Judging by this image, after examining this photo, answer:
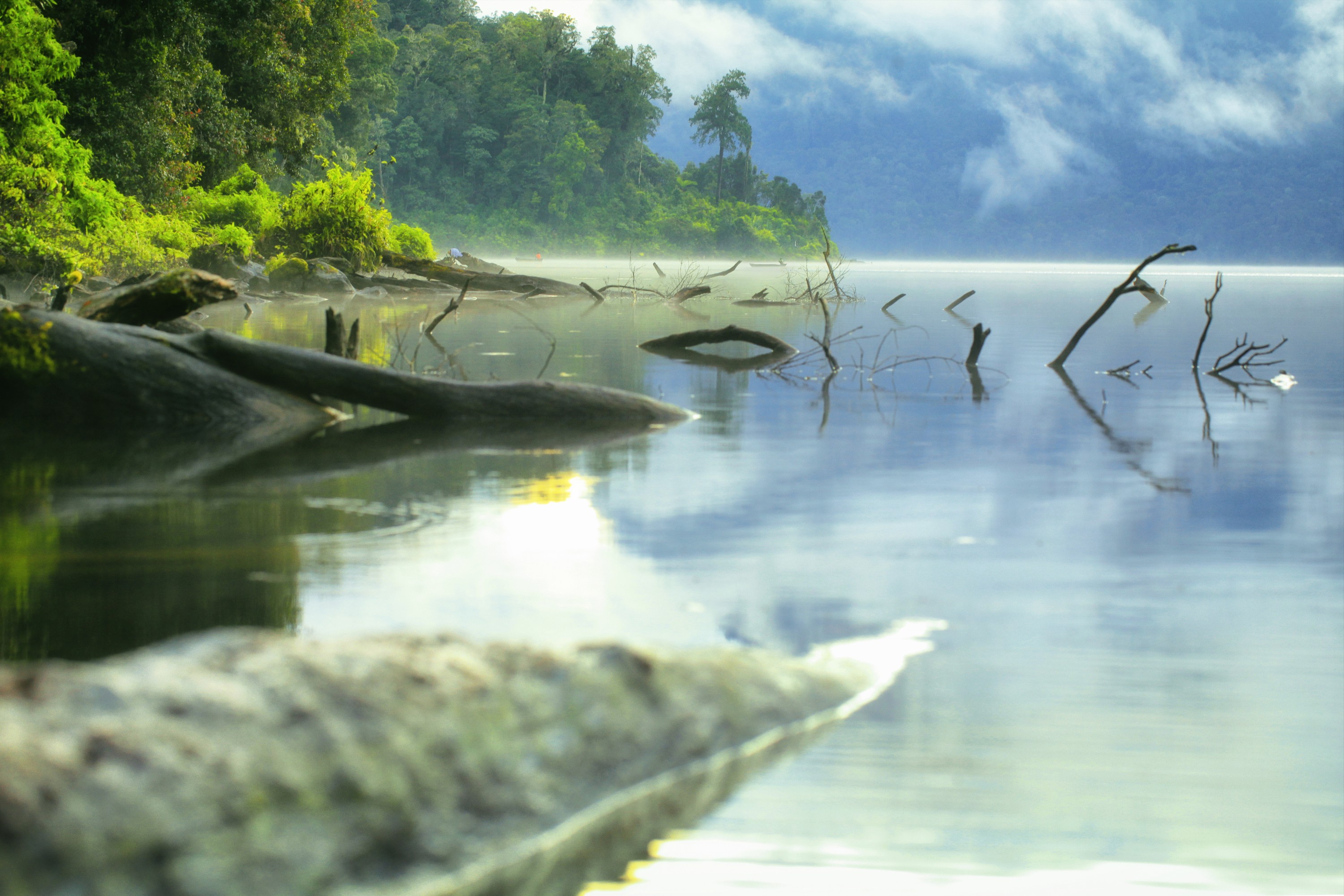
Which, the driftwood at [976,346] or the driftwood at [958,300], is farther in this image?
the driftwood at [958,300]

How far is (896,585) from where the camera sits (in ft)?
15.3

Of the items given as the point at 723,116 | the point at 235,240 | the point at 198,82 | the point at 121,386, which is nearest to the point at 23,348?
the point at 121,386

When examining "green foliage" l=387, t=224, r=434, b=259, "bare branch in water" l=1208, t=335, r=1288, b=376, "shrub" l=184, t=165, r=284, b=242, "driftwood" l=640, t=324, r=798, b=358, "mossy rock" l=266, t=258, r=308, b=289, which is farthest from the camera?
"green foliage" l=387, t=224, r=434, b=259

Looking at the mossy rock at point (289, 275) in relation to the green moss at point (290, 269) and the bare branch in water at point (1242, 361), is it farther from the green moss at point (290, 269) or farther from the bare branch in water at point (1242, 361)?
the bare branch in water at point (1242, 361)

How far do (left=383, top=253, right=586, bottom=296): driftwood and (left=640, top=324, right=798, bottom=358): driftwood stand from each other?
1391 centimetres

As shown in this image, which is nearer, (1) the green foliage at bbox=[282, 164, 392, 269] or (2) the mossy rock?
(2) the mossy rock

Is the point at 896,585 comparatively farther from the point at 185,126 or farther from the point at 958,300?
the point at 185,126

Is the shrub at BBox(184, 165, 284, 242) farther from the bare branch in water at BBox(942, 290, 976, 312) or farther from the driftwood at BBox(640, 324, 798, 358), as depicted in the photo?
the driftwood at BBox(640, 324, 798, 358)

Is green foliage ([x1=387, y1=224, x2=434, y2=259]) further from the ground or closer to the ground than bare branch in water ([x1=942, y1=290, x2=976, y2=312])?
further from the ground

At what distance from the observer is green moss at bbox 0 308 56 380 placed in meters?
7.80

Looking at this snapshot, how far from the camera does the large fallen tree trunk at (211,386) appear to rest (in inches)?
311

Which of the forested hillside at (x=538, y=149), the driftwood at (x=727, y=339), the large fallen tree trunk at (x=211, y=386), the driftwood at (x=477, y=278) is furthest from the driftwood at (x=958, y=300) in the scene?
the forested hillside at (x=538, y=149)

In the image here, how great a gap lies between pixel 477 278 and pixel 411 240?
329 inches

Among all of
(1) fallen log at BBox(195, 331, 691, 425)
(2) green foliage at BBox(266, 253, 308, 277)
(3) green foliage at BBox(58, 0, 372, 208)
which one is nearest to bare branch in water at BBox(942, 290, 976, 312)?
(1) fallen log at BBox(195, 331, 691, 425)
